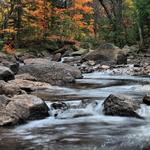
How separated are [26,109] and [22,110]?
0.11 m

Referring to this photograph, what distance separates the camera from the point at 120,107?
9688mm

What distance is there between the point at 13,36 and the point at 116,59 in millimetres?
9927

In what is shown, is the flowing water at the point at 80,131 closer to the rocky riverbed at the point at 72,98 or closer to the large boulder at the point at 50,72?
the rocky riverbed at the point at 72,98

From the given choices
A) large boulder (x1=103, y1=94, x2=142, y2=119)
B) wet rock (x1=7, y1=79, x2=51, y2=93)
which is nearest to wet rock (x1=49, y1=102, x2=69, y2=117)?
large boulder (x1=103, y1=94, x2=142, y2=119)

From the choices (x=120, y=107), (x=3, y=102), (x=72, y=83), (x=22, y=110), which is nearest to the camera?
(x=22, y=110)

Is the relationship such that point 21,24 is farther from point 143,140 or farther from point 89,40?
point 143,140

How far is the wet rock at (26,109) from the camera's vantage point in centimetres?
912

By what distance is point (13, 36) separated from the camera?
30891 millimetres

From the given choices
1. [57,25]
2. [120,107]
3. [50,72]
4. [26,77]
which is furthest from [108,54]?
[120,107]

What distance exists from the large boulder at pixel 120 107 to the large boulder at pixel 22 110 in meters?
1.39

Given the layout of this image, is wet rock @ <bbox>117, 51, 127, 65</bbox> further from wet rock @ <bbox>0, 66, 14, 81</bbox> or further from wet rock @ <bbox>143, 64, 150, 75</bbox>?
wet rock @ <bbox>0, 66, 14, 81</bbox>

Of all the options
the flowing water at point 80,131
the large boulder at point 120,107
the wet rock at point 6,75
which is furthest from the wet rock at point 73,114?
Result: the wet rock at point 6,75

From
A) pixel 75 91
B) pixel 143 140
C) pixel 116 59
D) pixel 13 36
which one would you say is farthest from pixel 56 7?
pixel 143 140

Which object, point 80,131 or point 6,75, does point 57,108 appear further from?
point 6,75
